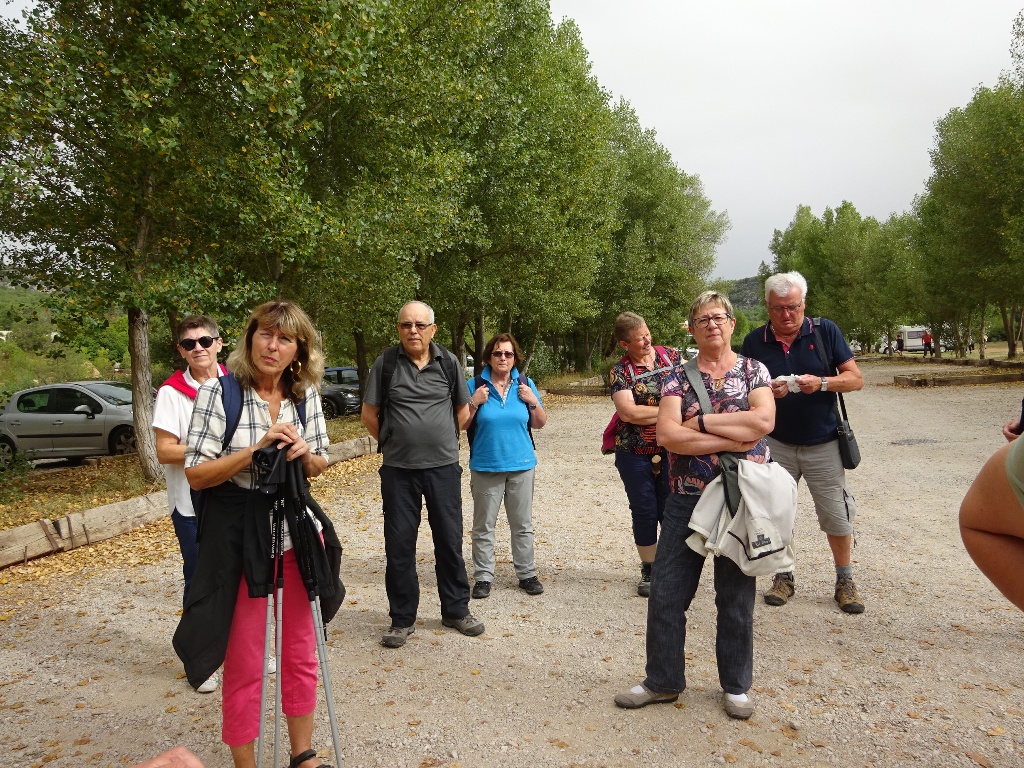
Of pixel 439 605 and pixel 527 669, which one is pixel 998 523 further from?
pixel 439 605

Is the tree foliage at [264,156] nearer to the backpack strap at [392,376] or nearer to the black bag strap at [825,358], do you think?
the backpack strap at [392,376]

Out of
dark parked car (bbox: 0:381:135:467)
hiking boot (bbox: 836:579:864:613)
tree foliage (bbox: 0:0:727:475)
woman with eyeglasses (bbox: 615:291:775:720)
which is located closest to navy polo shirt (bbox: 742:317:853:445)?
hiking boot (bbox: 836:579:864:613)

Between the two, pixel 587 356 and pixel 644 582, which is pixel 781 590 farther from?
pixel 587 356

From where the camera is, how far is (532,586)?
571cm

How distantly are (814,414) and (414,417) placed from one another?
2.75m

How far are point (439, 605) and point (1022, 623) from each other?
154 inches

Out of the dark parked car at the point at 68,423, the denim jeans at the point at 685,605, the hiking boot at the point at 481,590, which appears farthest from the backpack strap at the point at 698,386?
the dark parked car at the point at 68,423

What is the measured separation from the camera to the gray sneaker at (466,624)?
4.90 meters

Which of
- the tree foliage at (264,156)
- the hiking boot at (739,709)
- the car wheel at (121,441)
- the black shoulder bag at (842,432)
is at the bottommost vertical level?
the hiking boot at (739,709)

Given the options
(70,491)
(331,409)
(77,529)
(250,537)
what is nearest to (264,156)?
(77,529)

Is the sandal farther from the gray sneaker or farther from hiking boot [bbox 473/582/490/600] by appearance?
hiking boot [bbox 473/582/490/600]

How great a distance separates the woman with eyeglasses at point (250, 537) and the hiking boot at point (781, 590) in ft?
10.9

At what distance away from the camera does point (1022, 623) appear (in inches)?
182

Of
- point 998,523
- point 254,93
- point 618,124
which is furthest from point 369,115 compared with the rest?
point 618,124
